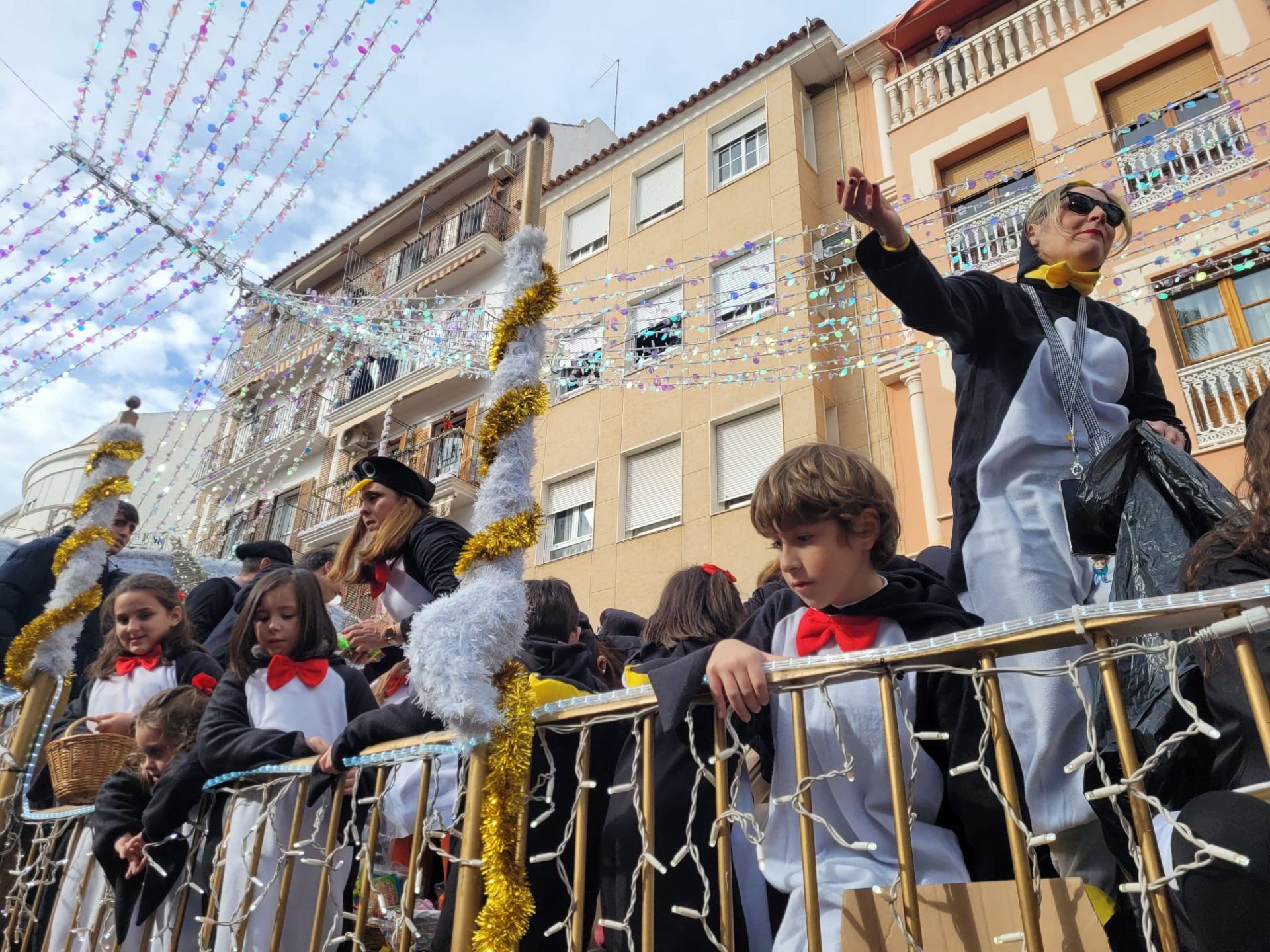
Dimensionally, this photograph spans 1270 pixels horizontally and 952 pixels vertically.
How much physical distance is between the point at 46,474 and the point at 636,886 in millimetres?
31732

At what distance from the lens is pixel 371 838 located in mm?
2178

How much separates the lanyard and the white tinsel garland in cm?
137

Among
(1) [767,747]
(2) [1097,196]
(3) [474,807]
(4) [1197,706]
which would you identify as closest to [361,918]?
(3) [474,807]

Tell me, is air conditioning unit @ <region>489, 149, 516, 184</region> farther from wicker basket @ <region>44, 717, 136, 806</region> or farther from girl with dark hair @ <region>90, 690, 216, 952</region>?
girl with dark hair @ <region>90, 690, 216, 952</region>

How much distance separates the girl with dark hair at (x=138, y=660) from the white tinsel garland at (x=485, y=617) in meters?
2.13

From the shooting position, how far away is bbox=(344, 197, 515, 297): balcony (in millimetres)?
17047

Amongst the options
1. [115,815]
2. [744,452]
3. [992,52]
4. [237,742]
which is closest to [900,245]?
[237,742]

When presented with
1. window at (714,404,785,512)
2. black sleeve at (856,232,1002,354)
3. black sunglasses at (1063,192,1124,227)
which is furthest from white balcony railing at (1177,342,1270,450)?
black sleeve at (856,232,1002,354)

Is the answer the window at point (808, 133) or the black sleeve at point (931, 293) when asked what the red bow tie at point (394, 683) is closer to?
the black sleeve at point (931, 293)

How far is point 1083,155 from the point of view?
9.12m

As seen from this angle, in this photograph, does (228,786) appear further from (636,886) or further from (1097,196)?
(1097,196)

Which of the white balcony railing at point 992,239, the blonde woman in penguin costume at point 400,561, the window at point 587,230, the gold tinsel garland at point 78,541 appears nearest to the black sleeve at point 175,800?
the blonde woman in penguin costume at point 400,561

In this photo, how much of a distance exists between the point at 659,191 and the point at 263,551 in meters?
10.6

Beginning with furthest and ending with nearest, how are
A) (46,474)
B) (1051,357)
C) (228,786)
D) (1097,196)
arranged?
(46,474) → (228,786) → (1097,196) → (1051,357)
